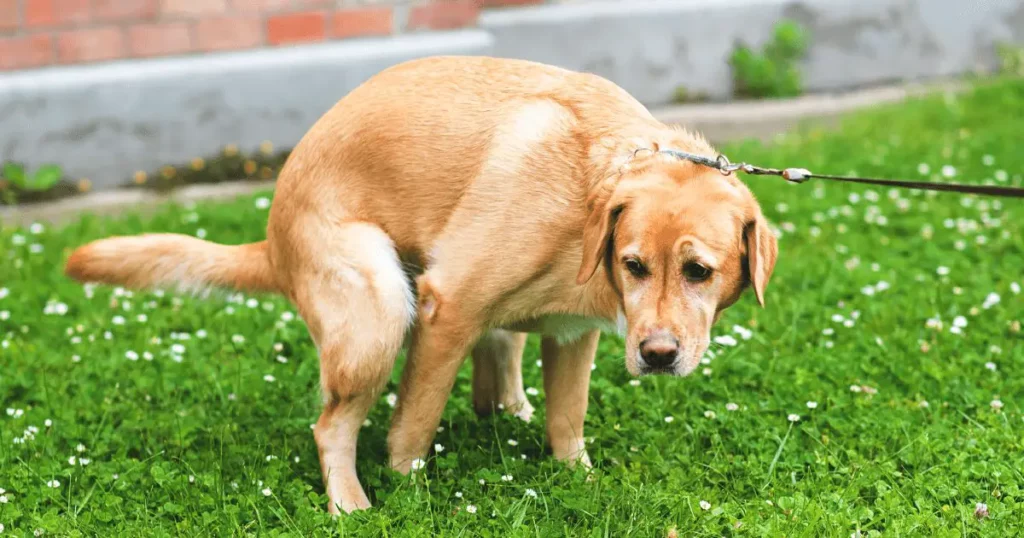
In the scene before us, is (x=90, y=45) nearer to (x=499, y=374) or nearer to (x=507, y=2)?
(x=507, y=2)

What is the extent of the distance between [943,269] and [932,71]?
15.1ft

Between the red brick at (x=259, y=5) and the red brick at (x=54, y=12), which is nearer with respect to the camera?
the red brick at (x=54, y=12)

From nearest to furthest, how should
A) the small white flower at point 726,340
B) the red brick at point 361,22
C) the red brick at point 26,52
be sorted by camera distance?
the small white flower at point 726,340
the red brick at point 26,52
the red brick at point 361,22

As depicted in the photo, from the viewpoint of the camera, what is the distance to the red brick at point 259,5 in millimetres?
7540

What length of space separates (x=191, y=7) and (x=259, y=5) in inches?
17.2

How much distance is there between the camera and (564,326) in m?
3.87

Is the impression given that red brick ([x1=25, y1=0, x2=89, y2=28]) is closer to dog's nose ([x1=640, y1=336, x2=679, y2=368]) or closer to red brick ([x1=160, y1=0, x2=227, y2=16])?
red brick ([x1=160, y1=0, x2=227, y2=16])

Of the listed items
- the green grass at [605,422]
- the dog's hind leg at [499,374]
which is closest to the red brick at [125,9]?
the green grass at [605,422]

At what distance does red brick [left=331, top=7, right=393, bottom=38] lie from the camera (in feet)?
25.5

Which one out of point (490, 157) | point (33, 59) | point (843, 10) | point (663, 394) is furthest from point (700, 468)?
point (843, 10)

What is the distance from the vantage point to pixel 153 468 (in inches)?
157

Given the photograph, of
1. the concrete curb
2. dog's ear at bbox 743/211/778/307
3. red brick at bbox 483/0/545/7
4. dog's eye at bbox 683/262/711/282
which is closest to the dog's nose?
dog's eye at bbox 683/262/711/282

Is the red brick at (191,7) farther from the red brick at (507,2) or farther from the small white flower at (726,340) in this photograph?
the small white flower at (726,340)

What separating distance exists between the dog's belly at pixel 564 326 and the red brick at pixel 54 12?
4580 mm
